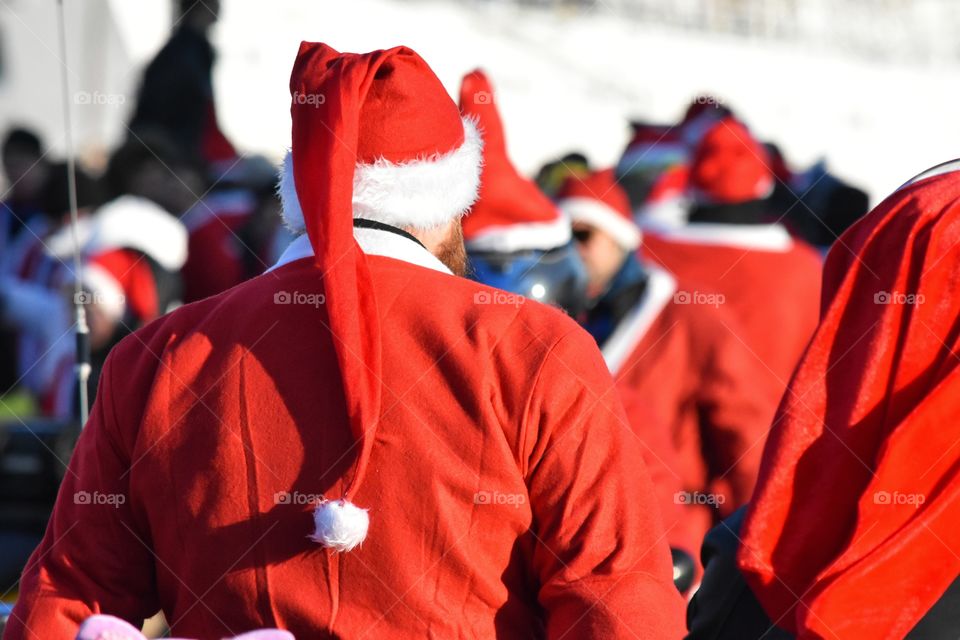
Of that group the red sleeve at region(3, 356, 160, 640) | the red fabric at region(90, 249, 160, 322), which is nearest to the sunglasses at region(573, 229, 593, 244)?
the red fabric at region(90, 249, 160, 322)

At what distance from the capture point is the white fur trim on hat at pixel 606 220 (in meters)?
6.68

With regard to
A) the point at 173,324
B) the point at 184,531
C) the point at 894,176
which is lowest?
the point at 894,176

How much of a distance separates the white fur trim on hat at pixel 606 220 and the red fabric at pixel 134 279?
1.74 m

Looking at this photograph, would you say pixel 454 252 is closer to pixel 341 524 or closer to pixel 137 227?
pixel 341 524

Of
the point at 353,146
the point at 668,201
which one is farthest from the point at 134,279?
A: the point at 353,146

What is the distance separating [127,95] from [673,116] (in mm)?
4837

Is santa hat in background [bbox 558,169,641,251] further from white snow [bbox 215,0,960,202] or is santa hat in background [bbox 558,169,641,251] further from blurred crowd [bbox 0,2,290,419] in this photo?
white snow [bbox 215,0,960,202]

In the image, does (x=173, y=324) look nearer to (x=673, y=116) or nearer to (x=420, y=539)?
(x=420, y=539)

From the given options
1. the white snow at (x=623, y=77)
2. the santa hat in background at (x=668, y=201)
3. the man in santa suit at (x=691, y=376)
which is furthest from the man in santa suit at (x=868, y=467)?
the white snow at (x=623, y=77)

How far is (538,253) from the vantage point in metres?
5.32

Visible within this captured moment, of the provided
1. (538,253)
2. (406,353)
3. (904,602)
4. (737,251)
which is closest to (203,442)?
(406,353)

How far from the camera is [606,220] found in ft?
22.0

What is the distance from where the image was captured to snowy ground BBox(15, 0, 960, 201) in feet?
34.9

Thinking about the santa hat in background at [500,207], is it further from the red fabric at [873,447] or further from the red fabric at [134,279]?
the red fabric at [873,447]
